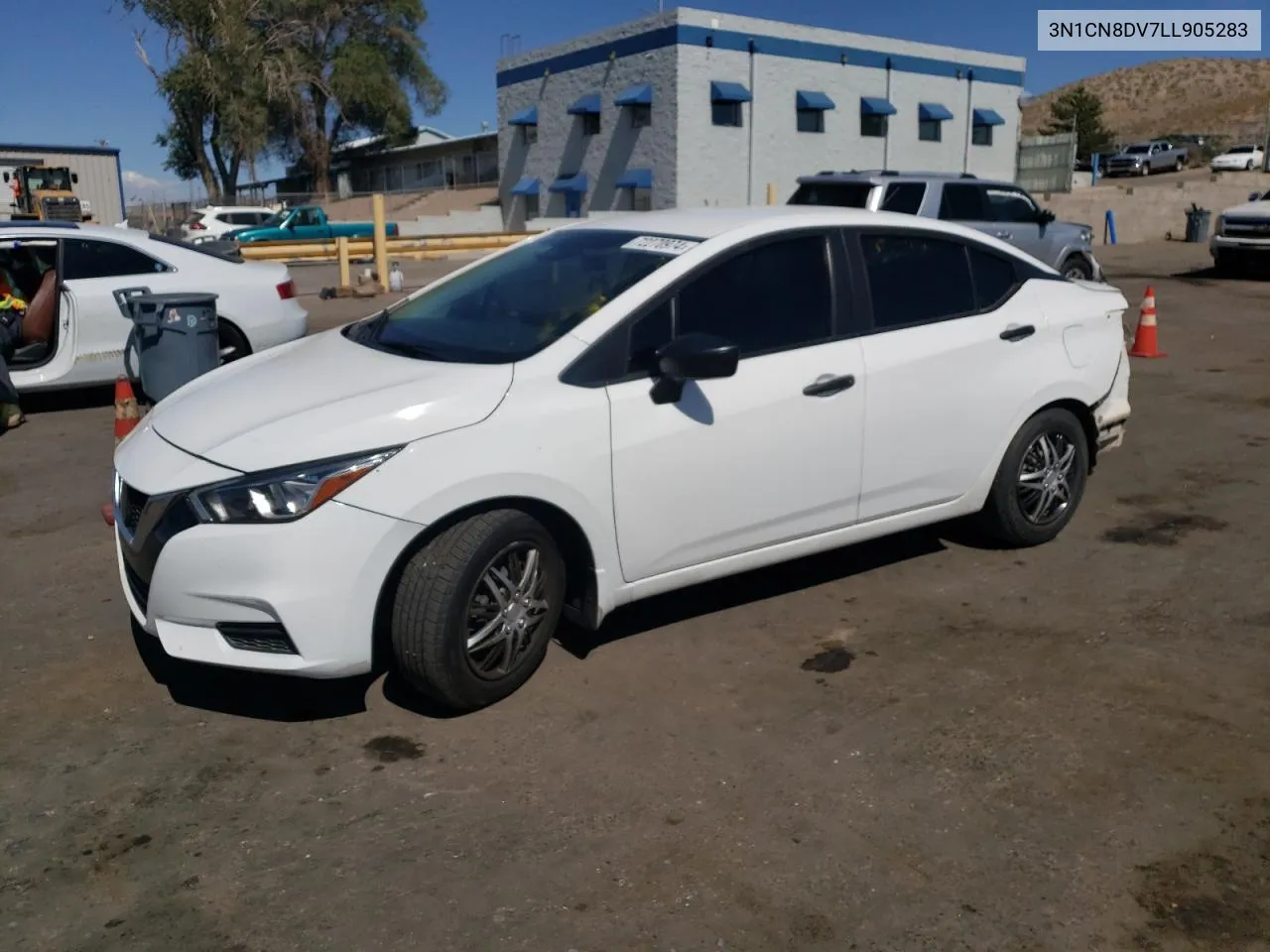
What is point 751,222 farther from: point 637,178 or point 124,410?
point 637,178

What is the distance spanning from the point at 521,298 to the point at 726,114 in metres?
33.0

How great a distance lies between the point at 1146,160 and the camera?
5438 cm

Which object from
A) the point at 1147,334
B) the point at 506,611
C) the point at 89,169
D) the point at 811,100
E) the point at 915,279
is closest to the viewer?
the point at 506,611

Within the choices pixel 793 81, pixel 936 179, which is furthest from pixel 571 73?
pixel 936 179

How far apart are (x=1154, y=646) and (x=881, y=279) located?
1.88 m

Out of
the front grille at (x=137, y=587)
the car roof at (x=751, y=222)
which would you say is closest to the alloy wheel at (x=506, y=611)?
the front grille at (x=137, y=587)

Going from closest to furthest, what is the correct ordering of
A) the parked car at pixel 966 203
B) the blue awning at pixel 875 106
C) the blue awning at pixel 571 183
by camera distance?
the parked car at pixel 966 203, the blue awning at pixel 571 183, the blue awning at pixel 875 106

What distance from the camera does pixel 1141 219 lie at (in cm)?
3241

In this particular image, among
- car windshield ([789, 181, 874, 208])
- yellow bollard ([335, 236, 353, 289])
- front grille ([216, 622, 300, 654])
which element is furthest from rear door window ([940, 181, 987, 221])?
front grille ([216, 622, 300, 654])

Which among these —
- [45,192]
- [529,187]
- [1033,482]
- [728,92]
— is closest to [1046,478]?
[1033,482]

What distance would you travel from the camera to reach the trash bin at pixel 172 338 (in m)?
8.36

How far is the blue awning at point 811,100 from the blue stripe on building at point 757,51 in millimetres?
1093

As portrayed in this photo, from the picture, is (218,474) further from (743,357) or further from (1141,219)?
(1141,219)

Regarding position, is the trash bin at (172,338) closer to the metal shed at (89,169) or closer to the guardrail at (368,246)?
the guardrail at (368,246)
